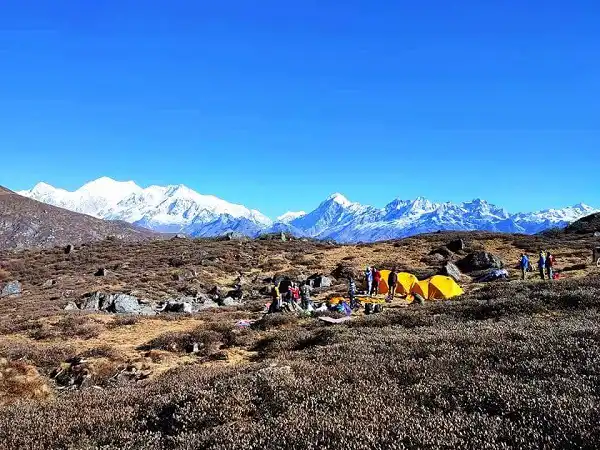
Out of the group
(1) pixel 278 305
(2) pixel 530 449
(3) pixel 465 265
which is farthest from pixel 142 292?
(2) pixel 530 449

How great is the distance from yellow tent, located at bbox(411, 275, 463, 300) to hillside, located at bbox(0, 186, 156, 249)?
119 meters

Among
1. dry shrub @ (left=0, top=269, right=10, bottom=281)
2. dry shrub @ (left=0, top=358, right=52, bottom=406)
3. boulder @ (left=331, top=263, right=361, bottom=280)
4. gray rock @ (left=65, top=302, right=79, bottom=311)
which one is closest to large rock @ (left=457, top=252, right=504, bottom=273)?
boulder @ (left=331, top=263, right=361, bottom=280)

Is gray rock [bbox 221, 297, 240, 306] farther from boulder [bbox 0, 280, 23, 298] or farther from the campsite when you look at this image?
boulder [bbox 0, 280, 23, 298]

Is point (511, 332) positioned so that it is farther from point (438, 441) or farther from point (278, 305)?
point (278, 305)

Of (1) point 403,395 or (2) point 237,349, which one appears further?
(2) point 237,349

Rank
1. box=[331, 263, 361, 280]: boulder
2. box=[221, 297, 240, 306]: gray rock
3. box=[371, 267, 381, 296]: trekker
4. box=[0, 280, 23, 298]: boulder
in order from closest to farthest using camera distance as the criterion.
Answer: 1. box=[371, 267, 381, 296]: trekker
2. box=[221, 297, 240, 306]: gray rock
3. box=[0, 280, 23, 298]: boulder
4. box=[331, 263, 361, 280]: boulder

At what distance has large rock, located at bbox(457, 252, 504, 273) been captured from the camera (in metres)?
38.6

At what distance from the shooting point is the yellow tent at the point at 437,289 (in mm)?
26325

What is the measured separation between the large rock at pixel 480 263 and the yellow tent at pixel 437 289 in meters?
12.7

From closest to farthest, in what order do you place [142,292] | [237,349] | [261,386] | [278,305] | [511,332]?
[261,386] → [511,332] → [237,349] → [278,305] → [142,292]

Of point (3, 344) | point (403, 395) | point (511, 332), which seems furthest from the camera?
point (3, 344)

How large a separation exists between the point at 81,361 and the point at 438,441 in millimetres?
13220

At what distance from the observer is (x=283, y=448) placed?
16.0 ft

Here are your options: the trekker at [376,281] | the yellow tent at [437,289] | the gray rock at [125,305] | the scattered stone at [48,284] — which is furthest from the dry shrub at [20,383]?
the scattered stone at [48,284]
